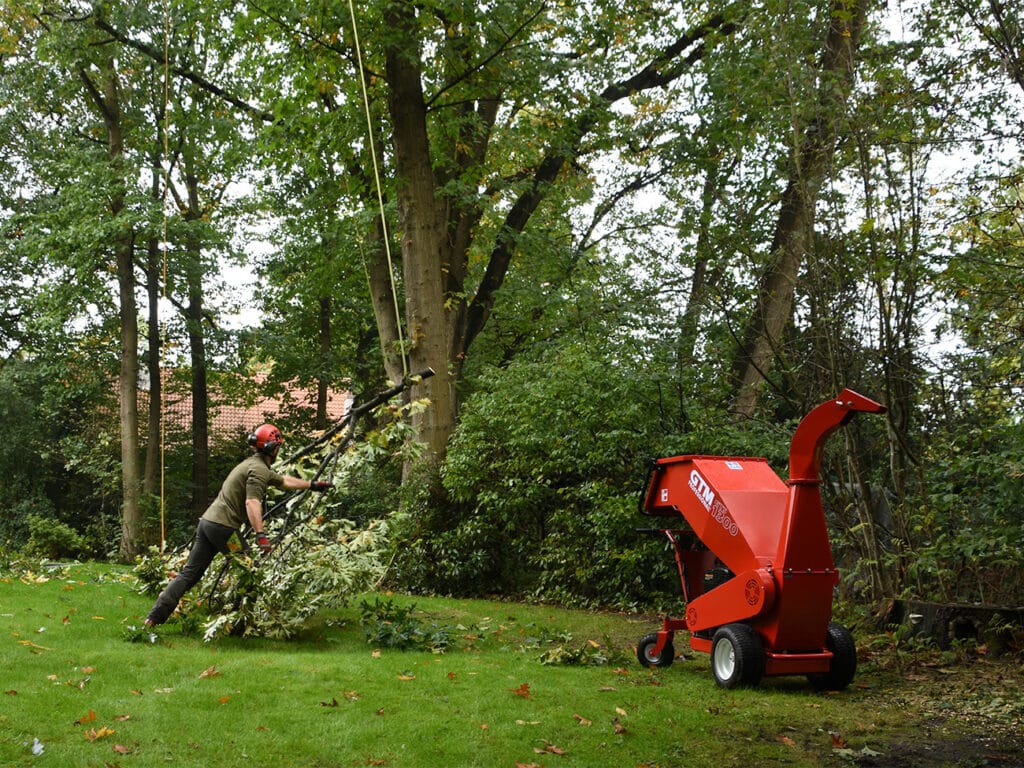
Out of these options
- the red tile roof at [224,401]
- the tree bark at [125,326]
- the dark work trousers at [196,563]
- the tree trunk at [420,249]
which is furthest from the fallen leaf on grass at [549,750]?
the red tile roof at [224,401]

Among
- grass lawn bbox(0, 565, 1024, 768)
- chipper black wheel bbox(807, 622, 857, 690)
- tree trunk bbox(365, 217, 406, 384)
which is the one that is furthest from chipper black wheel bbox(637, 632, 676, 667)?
tree trunk bbox(365, 217, 406, 384)

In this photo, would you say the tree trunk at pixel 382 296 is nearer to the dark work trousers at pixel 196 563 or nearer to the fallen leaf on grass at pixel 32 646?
the dark work trousers at pixel 196 563

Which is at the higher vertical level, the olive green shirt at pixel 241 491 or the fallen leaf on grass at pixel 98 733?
the olive green shirt at pixel 241 491

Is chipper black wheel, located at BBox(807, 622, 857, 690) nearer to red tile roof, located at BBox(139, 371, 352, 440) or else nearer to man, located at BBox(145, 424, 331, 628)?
man, located at BBox(145, 424, 331, 628)

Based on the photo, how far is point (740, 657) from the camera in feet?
21.4

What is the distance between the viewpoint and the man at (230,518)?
775cm

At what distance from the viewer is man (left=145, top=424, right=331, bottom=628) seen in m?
7.75

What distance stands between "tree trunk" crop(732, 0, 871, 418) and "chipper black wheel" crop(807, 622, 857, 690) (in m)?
3.14

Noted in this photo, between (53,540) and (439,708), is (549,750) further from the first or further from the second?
(53,540)

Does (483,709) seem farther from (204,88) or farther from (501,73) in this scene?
(204,88)

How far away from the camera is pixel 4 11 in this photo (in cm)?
1781

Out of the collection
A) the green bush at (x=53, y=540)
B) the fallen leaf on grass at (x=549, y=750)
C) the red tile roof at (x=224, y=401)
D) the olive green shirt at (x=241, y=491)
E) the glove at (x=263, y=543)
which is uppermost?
the red tile roof at (x=224, y=401)

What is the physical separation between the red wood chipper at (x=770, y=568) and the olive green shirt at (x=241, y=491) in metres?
3.46

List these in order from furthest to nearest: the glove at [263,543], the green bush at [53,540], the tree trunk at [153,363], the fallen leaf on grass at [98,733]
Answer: the tree trunk at [153,363] → the green bush at [53,540] → the glove at [263,543] → the fallen leaf on grass at [98,733]
